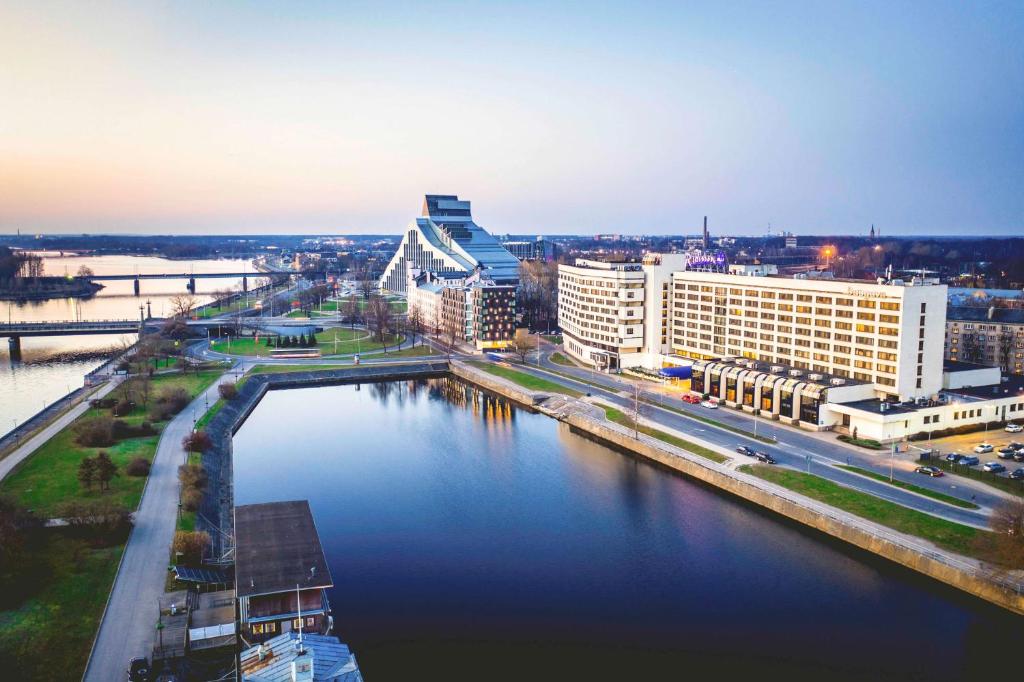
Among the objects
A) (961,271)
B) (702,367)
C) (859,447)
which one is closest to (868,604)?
(859,447)

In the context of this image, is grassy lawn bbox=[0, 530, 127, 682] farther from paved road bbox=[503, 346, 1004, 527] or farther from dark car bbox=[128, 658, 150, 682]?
paved road bbox=[503, 346, 1004, 527]

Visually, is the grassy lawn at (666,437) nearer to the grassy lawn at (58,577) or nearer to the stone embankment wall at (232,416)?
the stone embankment wall at (232,416)

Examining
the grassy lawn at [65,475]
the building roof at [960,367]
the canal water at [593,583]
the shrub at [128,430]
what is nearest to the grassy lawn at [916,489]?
the canal water at [593,583]

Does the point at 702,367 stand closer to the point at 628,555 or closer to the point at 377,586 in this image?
the point at 628,555

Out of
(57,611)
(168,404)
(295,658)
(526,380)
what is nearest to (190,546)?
(57,611)

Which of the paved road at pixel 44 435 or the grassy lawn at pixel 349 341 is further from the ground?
the grassy lawn at pixel 349 341

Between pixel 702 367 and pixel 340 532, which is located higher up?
pixel 702 367

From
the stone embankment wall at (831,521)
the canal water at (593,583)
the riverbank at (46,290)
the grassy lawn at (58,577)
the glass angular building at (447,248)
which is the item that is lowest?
the canal water at (593,583)
